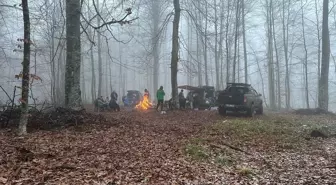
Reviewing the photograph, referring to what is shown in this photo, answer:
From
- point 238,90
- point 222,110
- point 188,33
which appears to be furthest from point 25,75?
point 188,33

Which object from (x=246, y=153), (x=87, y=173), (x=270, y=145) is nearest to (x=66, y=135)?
(x=87, y=173)

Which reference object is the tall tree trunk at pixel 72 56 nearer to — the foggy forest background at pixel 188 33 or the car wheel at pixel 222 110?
the foggy forest background at pixel 188 33

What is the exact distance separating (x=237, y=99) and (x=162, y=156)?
1039 centimetres

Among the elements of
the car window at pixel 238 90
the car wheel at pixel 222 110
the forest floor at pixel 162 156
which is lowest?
the forest floor at pixel 162 156

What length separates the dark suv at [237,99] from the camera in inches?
663

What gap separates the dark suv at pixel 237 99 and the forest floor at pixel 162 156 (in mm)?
5532

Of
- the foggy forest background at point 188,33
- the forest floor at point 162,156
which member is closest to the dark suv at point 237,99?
the foggy forest background at point 188,33

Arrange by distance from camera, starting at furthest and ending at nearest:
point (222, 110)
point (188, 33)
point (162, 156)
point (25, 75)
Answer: point (188, 33) < point (222, 110) < point (25, 75) < point (162, 156)

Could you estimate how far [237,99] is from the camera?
16.9m

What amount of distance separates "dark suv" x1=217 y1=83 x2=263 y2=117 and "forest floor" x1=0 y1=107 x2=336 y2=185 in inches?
218

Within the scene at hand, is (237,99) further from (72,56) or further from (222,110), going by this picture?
(72,56)

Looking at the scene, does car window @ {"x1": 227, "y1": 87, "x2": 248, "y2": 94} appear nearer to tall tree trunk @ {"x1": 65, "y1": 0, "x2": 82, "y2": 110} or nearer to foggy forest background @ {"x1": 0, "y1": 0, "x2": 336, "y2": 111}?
foggy forest background @ {"x1": 0, "y1": 0, "x2": 336, "y2": 111}

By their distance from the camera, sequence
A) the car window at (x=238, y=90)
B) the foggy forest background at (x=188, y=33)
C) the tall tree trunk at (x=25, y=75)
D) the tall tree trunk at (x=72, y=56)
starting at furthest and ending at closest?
1. the car window at (x=238, y=90)
2. the foggy forest background at (x=188, y=33)
3. the tall tree trunk at (x=72, y=56)
4. the tall tree trunk at (x=25, y=75)

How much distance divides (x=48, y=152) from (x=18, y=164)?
1.02 metres
